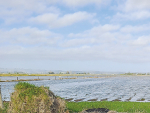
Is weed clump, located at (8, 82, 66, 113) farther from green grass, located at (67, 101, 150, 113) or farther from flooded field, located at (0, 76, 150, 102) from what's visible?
→ green grass, located at (67, 101, 150, 113)

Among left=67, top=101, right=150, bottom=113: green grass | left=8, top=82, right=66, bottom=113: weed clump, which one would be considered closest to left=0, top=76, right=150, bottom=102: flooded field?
left=8, top=82, right=66, bottom=113: weed clump

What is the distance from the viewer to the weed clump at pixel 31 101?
8594 mm

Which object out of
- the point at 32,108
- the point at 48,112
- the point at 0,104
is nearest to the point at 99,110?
the point at 48,112

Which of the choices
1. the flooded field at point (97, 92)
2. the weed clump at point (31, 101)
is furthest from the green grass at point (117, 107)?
the weed clump at point (31, 101)

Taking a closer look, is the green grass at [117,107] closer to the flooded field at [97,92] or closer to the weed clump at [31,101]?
the flooded field at [97,92]

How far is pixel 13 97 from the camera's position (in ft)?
29.5

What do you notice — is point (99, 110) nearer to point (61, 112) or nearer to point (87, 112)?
point (87, 112)

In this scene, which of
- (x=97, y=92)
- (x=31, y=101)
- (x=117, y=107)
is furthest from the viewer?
(x=97, y=92)

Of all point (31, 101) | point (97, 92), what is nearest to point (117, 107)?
point (31, 101)

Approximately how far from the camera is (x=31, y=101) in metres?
8.61

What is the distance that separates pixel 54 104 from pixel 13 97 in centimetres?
199

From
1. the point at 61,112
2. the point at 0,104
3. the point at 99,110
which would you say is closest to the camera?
the point at 61,112

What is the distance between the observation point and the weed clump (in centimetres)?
859

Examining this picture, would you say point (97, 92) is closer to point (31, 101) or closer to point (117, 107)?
point (117, 107)
